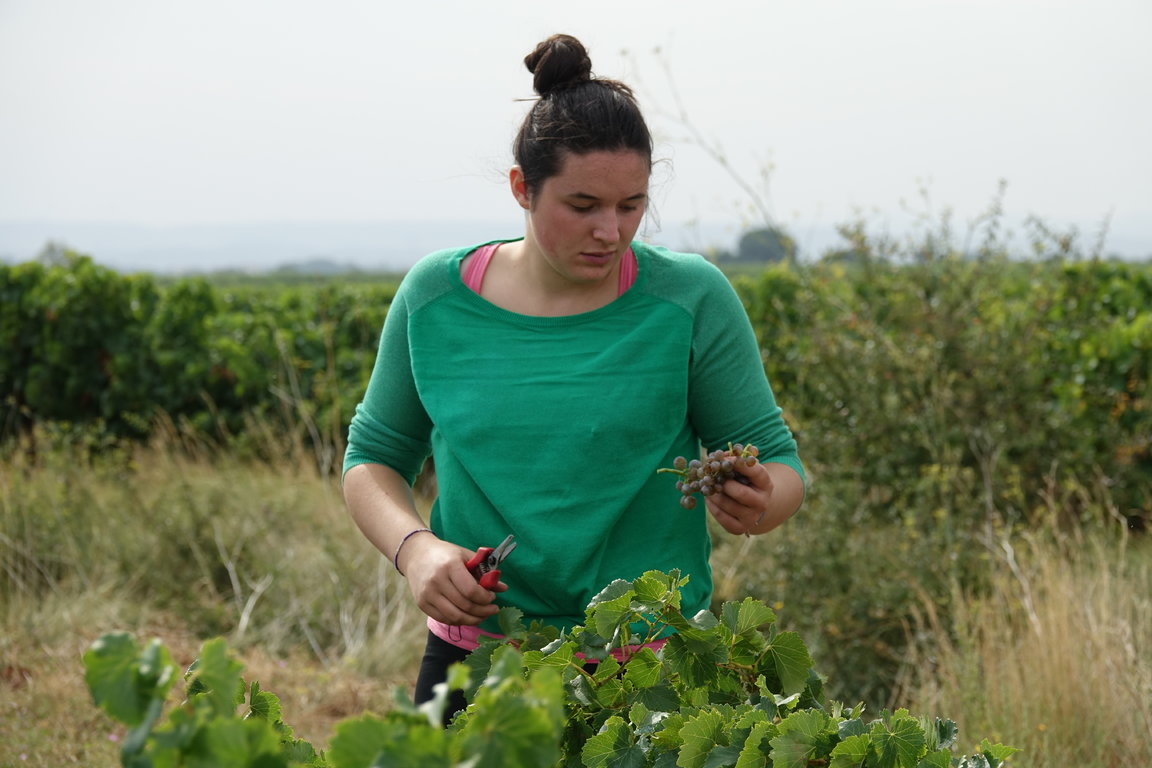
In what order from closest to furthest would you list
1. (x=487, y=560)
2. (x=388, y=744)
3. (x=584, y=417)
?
1. (x=388, y=744)
2. (x=487, y=560)
3. (x=584, y=417)

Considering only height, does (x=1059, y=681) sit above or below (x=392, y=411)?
below

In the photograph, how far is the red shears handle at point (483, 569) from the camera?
1.71 m

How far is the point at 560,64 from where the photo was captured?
1.96 meters

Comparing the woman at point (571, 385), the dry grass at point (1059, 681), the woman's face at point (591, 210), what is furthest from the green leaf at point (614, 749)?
the dry grass at point (1059, 681)

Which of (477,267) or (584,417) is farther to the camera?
(477,267)

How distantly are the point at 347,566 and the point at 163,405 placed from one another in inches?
174

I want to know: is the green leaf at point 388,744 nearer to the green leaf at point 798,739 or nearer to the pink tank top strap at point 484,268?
the green leaf at point 798,739

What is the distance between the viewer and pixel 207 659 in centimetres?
88

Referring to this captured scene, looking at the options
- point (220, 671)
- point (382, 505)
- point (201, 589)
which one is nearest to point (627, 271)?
point (382, 505)

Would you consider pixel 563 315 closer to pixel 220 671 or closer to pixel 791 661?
pixel 791 661

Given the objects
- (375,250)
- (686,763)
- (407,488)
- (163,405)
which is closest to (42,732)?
(407,488)

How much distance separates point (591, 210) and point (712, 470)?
1.58 feet

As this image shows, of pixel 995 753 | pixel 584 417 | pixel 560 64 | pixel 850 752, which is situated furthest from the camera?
pixel 560 64

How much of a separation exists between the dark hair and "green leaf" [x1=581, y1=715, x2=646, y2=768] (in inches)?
36.9
